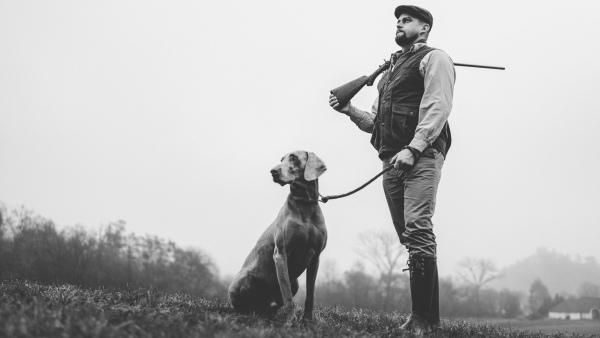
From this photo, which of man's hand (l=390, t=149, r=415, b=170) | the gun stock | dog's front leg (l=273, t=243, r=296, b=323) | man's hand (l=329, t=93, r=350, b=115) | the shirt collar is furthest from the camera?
man's hand (l=329, t=93, r=350, b=115)

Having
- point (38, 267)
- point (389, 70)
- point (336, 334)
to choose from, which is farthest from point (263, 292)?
point (38, 267)

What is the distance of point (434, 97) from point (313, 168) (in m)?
1.50

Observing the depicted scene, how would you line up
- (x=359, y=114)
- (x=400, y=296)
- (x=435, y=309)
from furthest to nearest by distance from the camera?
(x=400, y=296) → (x=359, y=114) → (x=435, y=309)

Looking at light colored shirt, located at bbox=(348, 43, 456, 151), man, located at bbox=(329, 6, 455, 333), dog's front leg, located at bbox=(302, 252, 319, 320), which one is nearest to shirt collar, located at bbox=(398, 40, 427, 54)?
man, located at bbox=(329, 6, 455, 333)

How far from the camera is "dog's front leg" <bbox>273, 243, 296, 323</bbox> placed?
18.2 ft

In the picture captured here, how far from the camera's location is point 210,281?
1753 inches

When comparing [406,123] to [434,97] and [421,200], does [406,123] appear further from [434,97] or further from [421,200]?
[421,200]

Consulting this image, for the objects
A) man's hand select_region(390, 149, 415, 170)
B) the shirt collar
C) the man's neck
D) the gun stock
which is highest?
the man's neck

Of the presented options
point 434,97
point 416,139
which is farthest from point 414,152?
point 434,97

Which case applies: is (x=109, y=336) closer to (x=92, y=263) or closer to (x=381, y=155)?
(x=381, y=155)

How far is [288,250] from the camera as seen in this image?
5680 mm

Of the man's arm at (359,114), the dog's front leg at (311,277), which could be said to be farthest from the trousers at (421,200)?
the man's arm at (359,114)

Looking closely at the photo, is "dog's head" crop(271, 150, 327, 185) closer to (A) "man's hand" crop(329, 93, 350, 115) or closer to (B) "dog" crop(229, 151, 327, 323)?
(B) "dog" crop(229, 151, 327, 323)

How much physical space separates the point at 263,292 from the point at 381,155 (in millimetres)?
2064
